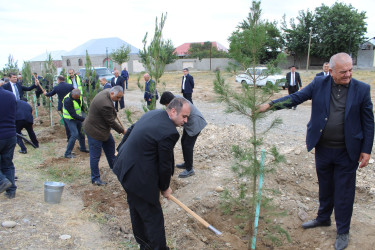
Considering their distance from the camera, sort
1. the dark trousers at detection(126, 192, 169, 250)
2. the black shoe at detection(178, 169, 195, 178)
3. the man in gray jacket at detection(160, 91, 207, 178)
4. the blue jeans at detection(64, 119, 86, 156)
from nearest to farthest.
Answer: the dark trousers at detection(126, 192, 169, 250), the man in gray jacket at detection(160, 91, 207, 178), the black shoe at detection(178, 169, 195, 178), the blue jeans at detection(64, 119, 86, 156)

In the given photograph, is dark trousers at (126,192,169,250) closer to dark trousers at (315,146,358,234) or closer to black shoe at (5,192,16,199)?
dark trousers at (315,146,358,234)

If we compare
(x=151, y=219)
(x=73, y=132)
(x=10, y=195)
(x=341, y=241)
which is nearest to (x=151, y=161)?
(x=151, y=219)

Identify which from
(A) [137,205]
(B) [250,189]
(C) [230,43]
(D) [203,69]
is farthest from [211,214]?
(D) [203,69]

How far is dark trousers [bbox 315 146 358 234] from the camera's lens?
299cm

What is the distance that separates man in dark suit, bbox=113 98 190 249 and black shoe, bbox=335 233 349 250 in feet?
5.91

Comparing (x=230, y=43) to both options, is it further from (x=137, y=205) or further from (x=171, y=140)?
(x=137, y=205)

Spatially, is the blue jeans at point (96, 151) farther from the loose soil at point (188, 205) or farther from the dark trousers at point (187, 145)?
the dark trousers at point (187, 145)

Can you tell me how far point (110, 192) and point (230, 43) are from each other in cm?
323

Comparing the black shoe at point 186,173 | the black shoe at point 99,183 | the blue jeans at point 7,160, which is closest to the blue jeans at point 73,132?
the black shoe at point 99,183

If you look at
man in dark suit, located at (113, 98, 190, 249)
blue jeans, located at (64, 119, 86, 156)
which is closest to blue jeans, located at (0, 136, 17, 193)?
blue jeans, located at (64, 119, 86, 156)

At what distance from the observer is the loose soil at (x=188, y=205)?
3381 millimetres

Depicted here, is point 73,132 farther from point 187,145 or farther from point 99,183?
point 187,145

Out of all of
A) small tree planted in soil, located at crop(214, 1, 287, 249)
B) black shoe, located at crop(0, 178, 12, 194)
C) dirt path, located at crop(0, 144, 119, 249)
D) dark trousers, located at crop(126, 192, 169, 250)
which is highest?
small tree planted in soil, located at crop(214, 1, 287, 249)

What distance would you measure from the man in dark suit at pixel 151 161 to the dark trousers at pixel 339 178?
1583 mm
